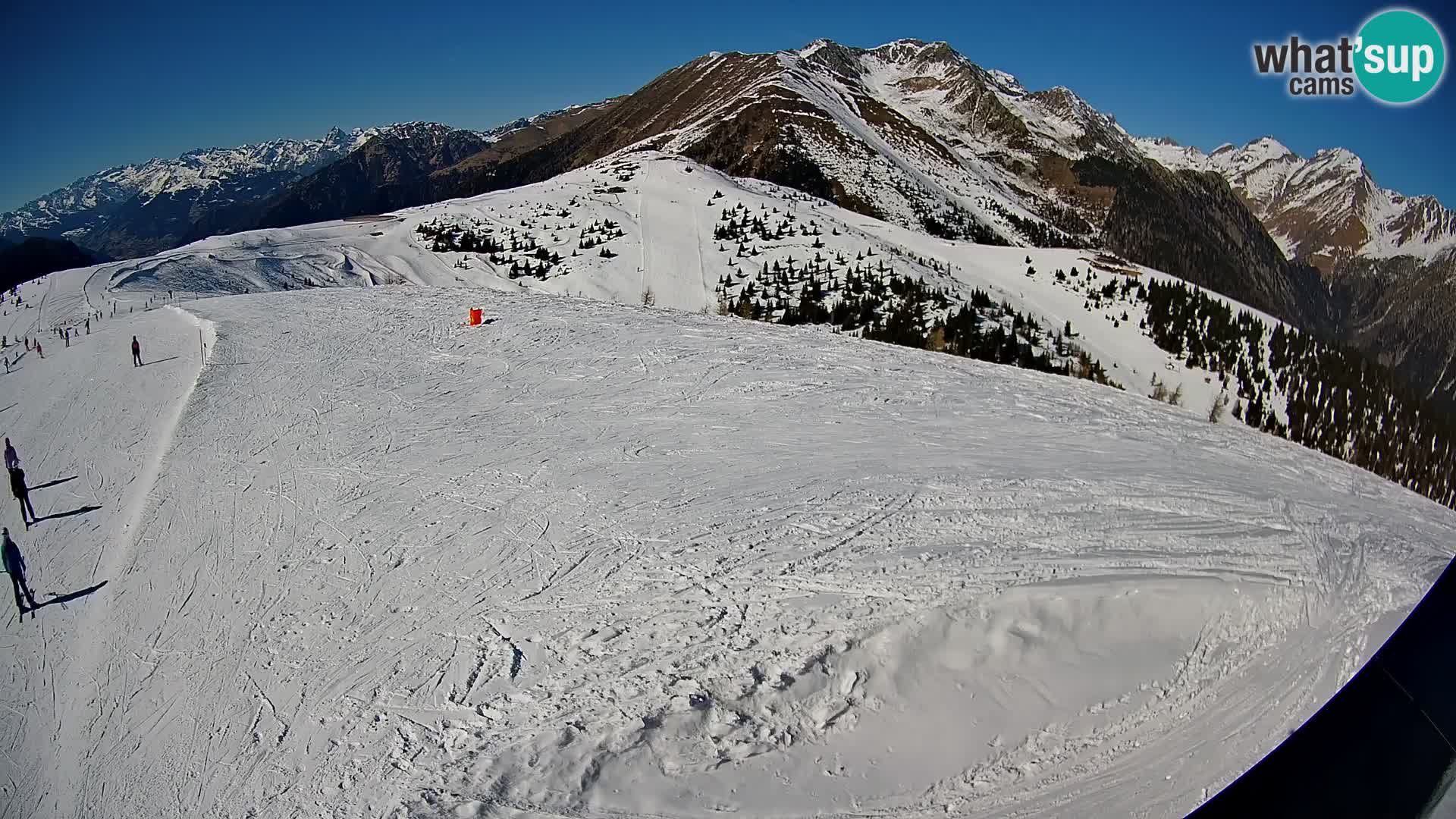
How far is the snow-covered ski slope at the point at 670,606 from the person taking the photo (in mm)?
5723

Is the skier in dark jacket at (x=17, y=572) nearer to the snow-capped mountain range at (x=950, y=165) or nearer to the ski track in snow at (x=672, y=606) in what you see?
the ski track in snow at (x=672, y=606)

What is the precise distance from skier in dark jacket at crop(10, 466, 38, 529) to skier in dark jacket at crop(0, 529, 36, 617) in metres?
2.02

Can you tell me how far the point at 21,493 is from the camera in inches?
397

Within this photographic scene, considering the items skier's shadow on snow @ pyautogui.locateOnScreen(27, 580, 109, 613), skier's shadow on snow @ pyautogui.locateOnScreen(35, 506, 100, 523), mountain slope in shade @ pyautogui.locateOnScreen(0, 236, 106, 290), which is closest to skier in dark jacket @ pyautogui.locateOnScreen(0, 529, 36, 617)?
skier's shadow on snow @ pyautogui.locateOnScreen(27, 580, 109, 613)

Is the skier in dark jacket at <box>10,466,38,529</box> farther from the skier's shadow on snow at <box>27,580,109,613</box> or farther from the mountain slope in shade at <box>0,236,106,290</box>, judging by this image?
the mountain slope in shade at <box>0,236,106,290</box>

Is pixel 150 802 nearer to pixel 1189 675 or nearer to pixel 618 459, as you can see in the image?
pixel 618 459

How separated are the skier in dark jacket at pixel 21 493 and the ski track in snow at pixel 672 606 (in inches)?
10.0

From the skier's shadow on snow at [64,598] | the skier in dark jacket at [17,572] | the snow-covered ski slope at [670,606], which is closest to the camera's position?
the snow-covered ski slope at [670,606]

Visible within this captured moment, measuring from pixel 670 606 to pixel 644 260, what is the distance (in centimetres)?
2709

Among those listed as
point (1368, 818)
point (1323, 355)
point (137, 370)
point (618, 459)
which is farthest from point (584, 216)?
point (1368, 818)

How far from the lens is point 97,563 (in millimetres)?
9000

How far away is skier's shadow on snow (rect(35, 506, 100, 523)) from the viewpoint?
33.3 feet

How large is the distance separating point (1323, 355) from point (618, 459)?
27.8 m

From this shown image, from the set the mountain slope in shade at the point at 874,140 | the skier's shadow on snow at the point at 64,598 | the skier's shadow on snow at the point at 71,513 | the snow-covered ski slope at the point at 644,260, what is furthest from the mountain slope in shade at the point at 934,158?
the skier's shadow on snow at the point at 64,598
